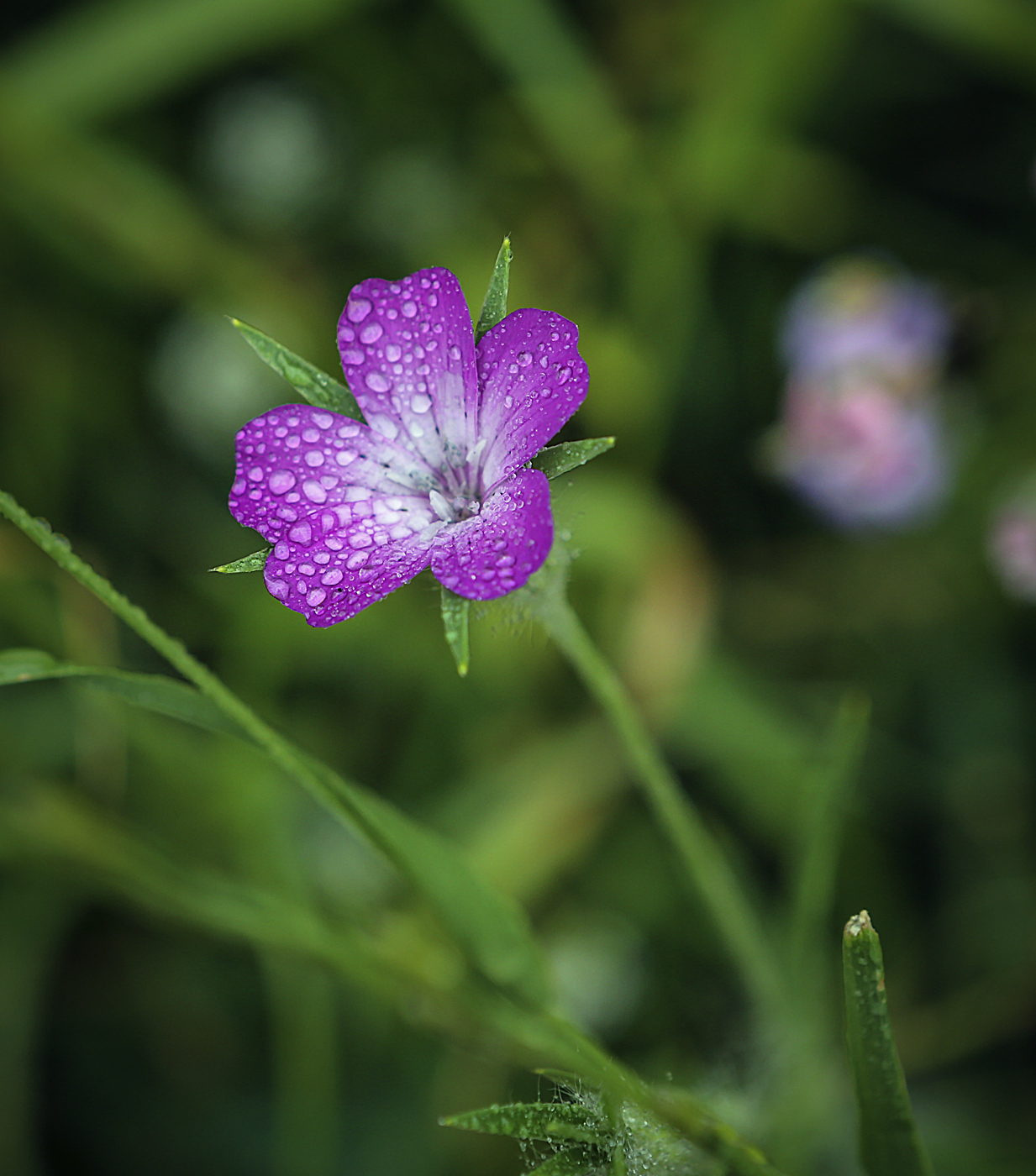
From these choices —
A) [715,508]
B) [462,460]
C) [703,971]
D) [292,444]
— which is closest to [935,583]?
[715,508]

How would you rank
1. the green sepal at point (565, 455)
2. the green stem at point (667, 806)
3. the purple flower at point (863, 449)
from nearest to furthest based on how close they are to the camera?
the green sepal at point (565, 455), the green stem at point (667, 806), the purple flower at point (863, 449)

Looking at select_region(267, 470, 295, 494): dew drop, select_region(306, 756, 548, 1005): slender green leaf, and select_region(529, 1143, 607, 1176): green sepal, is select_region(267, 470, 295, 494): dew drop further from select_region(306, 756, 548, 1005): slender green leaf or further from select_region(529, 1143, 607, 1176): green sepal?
select_region(529, 1143, 607, 1176): green sepal

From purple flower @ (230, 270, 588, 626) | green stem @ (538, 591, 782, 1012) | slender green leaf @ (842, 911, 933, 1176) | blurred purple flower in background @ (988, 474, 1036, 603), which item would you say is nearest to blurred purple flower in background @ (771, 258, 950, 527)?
blurred purple flower in background @ (988, 474, 1036, 603)

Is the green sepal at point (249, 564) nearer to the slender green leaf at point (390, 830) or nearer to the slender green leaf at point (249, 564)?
the slender green leaf at point (249, 564)

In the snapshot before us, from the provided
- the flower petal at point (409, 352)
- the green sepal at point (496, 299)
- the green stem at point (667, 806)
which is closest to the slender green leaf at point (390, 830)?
the green stem at point (667, 806)

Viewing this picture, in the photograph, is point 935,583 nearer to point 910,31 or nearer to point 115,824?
point 910,31

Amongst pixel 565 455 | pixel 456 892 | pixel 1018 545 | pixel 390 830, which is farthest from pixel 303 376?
pixel 1018 545
